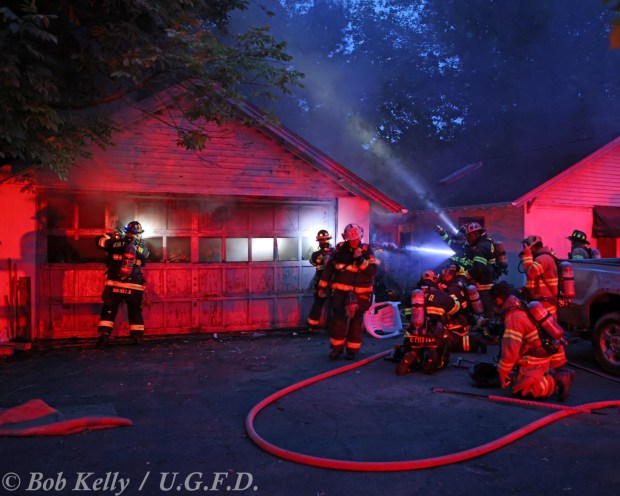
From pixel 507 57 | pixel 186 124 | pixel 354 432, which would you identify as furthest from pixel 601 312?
pixel 507 57

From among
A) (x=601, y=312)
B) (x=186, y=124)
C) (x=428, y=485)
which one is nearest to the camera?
(x=428, y=485)

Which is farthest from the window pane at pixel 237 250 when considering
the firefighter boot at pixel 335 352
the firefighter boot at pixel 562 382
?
the firefighter boot at pixel 562 382

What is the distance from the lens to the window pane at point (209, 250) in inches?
391

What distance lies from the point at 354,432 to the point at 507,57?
1339 inches

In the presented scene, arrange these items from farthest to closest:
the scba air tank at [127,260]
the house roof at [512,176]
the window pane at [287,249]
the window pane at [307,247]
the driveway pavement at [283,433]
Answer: the house roof at [512,176] < the window pane at [307,247] < the window pane at [287,249] < the scba air tank at [127,260] < the driveway pavement at [283,433]

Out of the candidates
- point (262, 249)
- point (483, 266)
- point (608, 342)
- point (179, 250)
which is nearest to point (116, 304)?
point (179, 250)

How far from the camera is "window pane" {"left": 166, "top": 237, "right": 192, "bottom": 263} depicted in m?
9.74

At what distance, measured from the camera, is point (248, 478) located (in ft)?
13.3

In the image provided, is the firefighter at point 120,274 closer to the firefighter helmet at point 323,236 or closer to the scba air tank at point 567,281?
the firefighter helmet at point 323,236

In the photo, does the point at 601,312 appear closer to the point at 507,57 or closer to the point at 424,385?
the point at 424,385

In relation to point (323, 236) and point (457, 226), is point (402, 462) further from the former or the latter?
point (457, 226)

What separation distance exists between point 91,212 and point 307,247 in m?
4.12

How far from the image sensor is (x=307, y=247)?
35.0 ft

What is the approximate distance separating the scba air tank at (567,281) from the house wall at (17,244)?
8.29 m
